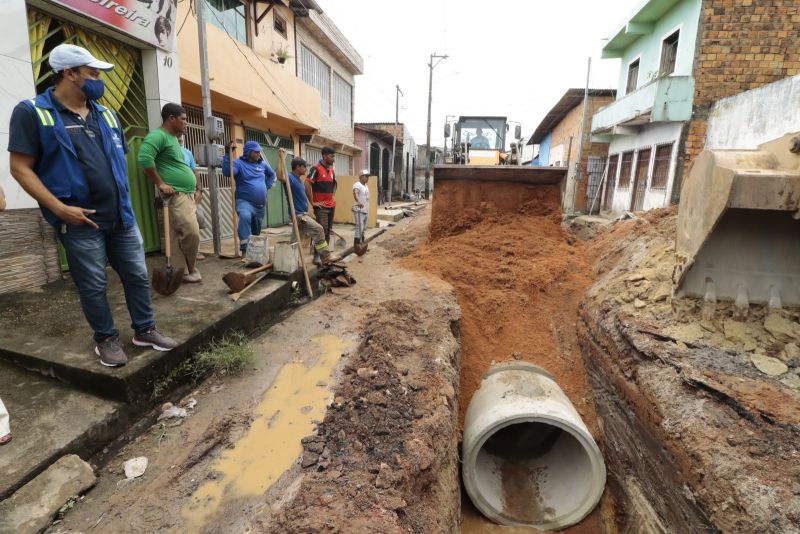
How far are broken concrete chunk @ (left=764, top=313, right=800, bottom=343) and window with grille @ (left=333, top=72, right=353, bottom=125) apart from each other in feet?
44.7

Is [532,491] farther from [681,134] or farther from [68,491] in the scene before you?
[681,134]

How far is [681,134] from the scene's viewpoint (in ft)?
30.5

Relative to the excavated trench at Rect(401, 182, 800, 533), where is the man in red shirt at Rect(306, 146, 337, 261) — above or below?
above

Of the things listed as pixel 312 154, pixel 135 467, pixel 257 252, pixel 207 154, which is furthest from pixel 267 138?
pixel 135 467

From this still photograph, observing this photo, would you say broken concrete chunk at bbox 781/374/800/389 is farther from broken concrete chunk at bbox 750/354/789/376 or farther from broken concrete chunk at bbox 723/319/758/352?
broken concrete chunk at bbox 723/319/758/352

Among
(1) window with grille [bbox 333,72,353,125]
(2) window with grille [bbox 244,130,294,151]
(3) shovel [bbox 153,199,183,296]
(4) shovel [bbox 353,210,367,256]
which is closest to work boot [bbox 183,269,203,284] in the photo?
(3) shovel [bbox 153,199,183,296]

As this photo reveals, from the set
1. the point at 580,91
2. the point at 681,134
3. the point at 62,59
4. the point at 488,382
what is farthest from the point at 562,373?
the point at 580,91

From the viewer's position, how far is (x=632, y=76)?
13.2 m

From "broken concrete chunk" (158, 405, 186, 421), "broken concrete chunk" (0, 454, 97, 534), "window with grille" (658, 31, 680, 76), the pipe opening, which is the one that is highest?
"window with grille" (658, 31, 680, 76)

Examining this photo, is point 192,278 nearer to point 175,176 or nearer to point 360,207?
point 175,176

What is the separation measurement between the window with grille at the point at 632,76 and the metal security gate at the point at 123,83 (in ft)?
43.1

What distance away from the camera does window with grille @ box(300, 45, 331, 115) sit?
38.5ft

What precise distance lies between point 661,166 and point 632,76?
182 inches

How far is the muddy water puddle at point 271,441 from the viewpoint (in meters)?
2.11
